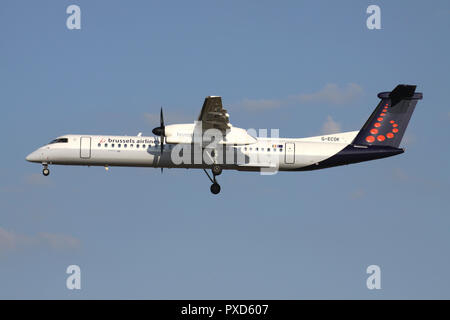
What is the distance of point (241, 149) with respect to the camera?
118 ft

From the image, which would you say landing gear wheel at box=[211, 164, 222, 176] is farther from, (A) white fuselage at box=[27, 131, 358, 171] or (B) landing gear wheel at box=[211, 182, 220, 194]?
(B) landing gear wheel at box=[211, 182, 220, 194]

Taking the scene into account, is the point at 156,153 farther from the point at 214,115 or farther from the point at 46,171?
the point at 46,171

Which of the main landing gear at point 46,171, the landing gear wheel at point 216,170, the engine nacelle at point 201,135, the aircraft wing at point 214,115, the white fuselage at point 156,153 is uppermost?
the aircraft wing at point 214,115

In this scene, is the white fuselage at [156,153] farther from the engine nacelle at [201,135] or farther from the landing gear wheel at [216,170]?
the engine nacelle at [201,135]

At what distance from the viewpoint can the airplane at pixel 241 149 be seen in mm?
35562

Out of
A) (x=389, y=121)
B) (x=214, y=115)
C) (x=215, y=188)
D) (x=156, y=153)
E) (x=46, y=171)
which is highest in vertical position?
(x=214, y=115)

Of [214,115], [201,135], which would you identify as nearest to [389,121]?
[214,115]

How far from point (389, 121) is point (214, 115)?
354 inches

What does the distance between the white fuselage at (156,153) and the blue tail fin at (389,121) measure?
1.54 metres

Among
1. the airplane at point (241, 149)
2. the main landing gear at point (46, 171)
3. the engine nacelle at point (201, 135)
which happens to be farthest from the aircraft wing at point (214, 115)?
the main landing gear at point (46, 171)

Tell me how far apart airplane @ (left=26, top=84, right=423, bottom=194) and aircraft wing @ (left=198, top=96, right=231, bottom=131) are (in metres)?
0.64

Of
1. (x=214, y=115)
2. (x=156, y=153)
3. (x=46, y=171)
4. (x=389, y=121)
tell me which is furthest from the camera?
(x=46, y=171)

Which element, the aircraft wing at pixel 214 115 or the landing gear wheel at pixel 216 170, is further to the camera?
the landing gear wheel at pixel 216 170
